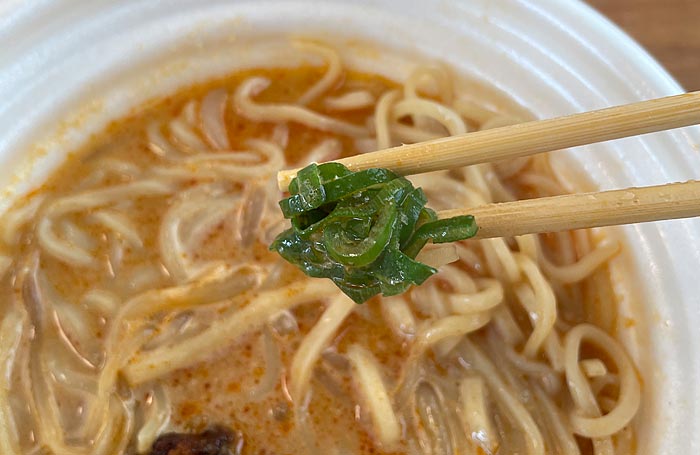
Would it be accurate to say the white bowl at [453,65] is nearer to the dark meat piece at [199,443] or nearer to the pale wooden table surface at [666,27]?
the pale wooden table surface at [666,27]

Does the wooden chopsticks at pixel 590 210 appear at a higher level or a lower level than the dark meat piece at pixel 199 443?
higher

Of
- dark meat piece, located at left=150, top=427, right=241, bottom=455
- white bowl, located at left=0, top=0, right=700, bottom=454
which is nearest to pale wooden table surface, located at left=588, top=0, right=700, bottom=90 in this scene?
white bowl, located at left=0, top=0, right=700, bottom=454

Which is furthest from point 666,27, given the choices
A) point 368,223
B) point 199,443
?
point 199,443

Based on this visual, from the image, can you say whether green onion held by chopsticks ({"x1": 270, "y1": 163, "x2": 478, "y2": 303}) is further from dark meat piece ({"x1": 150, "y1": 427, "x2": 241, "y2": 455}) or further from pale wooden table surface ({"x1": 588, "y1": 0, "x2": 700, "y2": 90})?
pale wooden table surface ({"x1": 588, "y1": 0, "x2": 700, "y2": 90})

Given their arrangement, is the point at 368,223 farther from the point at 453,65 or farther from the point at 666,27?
the point at 666,27

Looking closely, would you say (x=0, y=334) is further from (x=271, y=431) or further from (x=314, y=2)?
(x=314, y=2)

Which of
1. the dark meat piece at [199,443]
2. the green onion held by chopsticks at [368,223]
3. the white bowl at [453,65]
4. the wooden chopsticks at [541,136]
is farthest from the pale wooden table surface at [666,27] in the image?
the dark meat piece at [199,443]
